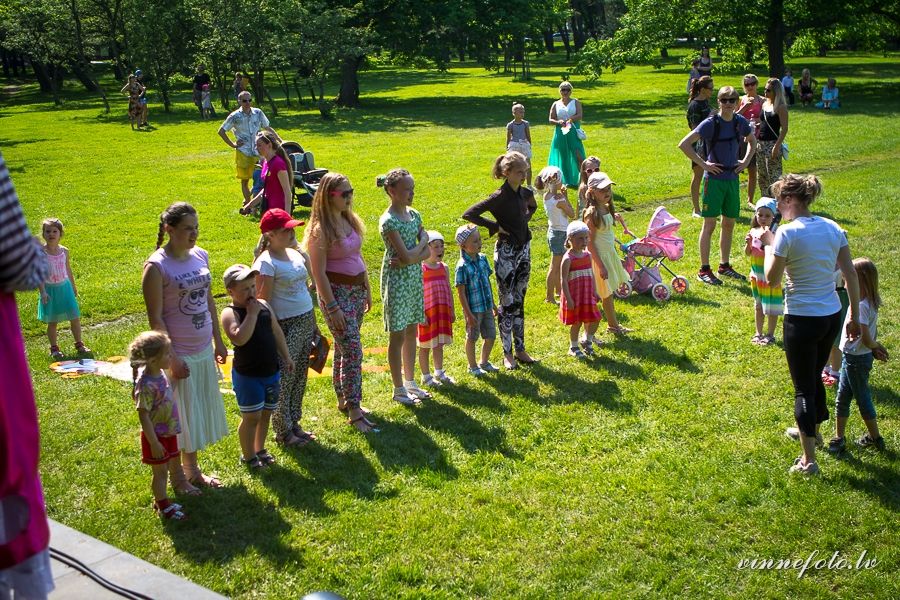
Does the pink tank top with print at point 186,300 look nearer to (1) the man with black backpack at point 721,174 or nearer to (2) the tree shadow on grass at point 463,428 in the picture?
(2) the tree shadow on grass at point 463,428

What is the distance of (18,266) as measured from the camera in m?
2.04

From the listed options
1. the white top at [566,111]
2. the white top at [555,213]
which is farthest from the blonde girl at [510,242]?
the white top at [566,111]

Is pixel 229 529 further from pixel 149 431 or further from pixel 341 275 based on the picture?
pixel 341 275

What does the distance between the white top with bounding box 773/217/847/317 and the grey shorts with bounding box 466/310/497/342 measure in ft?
9.26

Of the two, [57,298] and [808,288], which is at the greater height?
[808,288]

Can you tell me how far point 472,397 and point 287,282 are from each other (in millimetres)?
2046

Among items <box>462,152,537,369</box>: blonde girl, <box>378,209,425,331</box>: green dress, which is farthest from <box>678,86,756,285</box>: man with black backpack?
<box>378,209,425,331</box>: green dress

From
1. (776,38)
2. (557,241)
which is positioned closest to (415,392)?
(557,241)

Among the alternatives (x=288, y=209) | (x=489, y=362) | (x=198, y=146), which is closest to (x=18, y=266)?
(x=489, y=362)

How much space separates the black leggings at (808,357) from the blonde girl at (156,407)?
3979 millimetres

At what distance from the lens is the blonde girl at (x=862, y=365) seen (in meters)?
6.02

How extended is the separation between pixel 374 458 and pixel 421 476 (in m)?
0.49

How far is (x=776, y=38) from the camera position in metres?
30.9

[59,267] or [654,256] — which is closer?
[59,267]
